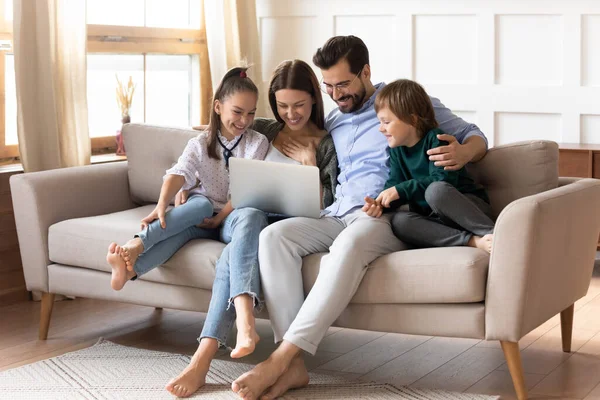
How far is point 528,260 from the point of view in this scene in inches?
101

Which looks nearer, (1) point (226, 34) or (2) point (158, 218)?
(2) point (158, 218)

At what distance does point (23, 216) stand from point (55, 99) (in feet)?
2.47

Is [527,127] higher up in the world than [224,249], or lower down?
higher up

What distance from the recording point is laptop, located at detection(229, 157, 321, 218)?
292 centimetres

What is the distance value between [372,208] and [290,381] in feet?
1.99

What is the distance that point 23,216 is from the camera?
3.37m

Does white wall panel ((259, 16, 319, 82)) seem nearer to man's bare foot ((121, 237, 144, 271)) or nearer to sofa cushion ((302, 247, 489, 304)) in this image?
man's bare foot ((121, 237, 144, 271))

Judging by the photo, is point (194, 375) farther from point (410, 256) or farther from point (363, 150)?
point (363, 150)

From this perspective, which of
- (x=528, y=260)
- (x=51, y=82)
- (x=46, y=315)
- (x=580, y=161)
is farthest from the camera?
(x=580, y=161)

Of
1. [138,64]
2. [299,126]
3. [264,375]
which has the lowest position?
[264,375]

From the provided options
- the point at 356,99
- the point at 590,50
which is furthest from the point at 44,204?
the point at 590,50

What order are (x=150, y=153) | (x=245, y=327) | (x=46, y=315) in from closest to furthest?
(x=245, y=327) → (x=46, y=315) → (x=150, y=153)

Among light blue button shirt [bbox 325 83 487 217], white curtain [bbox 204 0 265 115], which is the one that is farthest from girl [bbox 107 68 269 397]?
white curtain [bbox 204 0 265 115]

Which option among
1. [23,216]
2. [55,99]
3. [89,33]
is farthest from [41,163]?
[89,33]
